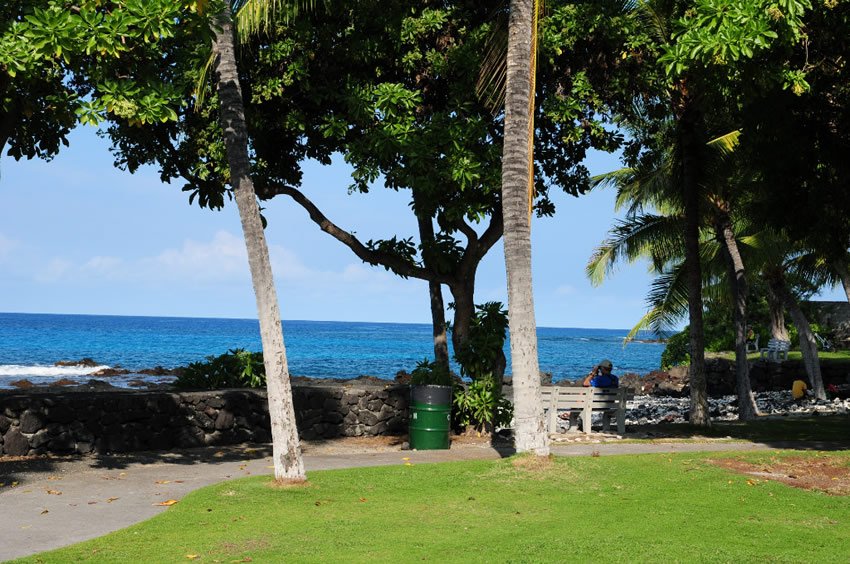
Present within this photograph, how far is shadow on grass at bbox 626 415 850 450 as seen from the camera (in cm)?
1603

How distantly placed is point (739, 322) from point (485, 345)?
9.77m

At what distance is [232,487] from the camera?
10.9 metres

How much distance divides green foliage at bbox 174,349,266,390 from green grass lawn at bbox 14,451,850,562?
5682 mm

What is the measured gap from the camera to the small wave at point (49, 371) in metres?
54.1

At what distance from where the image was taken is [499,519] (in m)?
9.46

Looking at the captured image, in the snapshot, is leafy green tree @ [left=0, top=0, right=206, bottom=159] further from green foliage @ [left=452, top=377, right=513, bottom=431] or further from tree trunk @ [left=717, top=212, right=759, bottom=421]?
tree trunk @ [left=717, top=212, right=759, bottom=421]

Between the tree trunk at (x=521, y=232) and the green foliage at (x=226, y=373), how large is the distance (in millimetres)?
6667

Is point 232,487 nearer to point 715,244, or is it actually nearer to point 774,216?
point 774,216

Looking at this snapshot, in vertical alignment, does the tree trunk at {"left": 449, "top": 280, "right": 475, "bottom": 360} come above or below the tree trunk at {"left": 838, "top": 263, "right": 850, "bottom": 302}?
below

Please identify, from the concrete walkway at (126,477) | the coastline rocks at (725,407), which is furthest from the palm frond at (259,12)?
the coastline rocks at (725,407)

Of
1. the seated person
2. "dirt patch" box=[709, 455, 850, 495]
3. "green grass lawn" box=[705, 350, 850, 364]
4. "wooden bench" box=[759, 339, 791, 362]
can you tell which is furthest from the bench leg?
"green grass lawn" box=[705, 350, 850, 364]

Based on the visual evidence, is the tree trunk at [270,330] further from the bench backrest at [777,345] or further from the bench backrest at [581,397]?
the bench backrest at [777,345]

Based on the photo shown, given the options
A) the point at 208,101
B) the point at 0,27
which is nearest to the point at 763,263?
the point at 208,101

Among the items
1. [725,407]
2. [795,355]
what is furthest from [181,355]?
[725,407]
